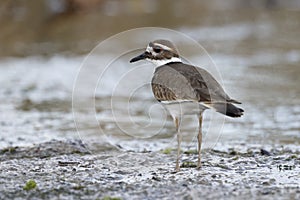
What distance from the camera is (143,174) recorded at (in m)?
7.20

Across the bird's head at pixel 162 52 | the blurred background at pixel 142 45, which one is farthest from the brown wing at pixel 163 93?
the blurred background at pixel 142 45

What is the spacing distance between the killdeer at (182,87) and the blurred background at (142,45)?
2.24 metres

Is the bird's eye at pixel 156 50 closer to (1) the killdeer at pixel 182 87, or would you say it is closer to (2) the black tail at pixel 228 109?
(1) the killdeer at pixel 182 87

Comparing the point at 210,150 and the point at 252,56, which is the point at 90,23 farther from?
the point at 210,150

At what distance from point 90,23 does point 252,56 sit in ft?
22.9

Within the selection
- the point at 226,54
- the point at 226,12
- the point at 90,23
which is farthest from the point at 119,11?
the point at 226,54

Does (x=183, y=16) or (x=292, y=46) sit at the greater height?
(x=183, y=16)

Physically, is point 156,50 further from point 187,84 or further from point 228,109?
point 228,109

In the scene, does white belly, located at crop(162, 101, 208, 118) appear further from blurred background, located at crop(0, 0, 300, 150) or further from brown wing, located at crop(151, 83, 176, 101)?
blurred background, located at crop(0, 0, 300, 150)

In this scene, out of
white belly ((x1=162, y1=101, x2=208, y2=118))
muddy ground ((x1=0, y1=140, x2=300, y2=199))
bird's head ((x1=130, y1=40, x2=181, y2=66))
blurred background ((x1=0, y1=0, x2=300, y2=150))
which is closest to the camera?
muddy ground ((x1=0, y1=140, x2=300, y2=199))

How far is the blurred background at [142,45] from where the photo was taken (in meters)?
10.8

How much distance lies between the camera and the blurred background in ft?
35.4

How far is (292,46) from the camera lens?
17734mm

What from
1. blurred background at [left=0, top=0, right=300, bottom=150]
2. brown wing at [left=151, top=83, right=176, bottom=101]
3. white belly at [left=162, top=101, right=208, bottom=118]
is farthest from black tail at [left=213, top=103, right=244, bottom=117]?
blurred background at [left=0, top=0, right=300, bottom=150]
